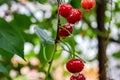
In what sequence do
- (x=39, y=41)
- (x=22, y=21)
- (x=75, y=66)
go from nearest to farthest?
(x=75, y=66)
(x=22, y=21)
(x=39, y=41)

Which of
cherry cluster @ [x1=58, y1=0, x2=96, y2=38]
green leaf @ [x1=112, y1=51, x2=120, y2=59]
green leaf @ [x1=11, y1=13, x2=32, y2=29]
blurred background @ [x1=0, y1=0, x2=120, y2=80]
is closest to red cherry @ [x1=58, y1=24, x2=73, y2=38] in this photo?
cherry cluster @ [x1=58, y1=0, x2=96, y2=38]

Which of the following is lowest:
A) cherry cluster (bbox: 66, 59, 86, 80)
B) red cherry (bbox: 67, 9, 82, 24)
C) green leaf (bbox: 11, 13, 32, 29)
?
cherry cluster (bbox: 66, 59, 86, 80)

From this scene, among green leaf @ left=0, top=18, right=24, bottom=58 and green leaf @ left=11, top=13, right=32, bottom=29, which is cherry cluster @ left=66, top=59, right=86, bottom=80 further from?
green leaf @ left=11, top=13, right=32, bottom=29

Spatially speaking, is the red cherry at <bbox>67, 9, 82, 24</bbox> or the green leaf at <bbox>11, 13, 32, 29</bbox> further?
the green leaf at <bbox>11, 13, 32, 29</bbox>

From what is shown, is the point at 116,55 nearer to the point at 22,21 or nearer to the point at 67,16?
the point at 22,21

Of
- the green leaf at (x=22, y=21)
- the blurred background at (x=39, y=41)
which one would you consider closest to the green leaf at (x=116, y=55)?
the blurred background at (x=39, y=41)

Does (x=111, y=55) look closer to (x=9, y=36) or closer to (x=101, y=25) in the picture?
(x=101, y=25)

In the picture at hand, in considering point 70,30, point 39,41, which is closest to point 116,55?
point 39,41

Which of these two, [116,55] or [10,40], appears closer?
[10,40]

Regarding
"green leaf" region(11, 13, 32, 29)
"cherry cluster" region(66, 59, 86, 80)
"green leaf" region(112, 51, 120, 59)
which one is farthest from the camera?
"green leaf" region(112, 51, 120, 59)
